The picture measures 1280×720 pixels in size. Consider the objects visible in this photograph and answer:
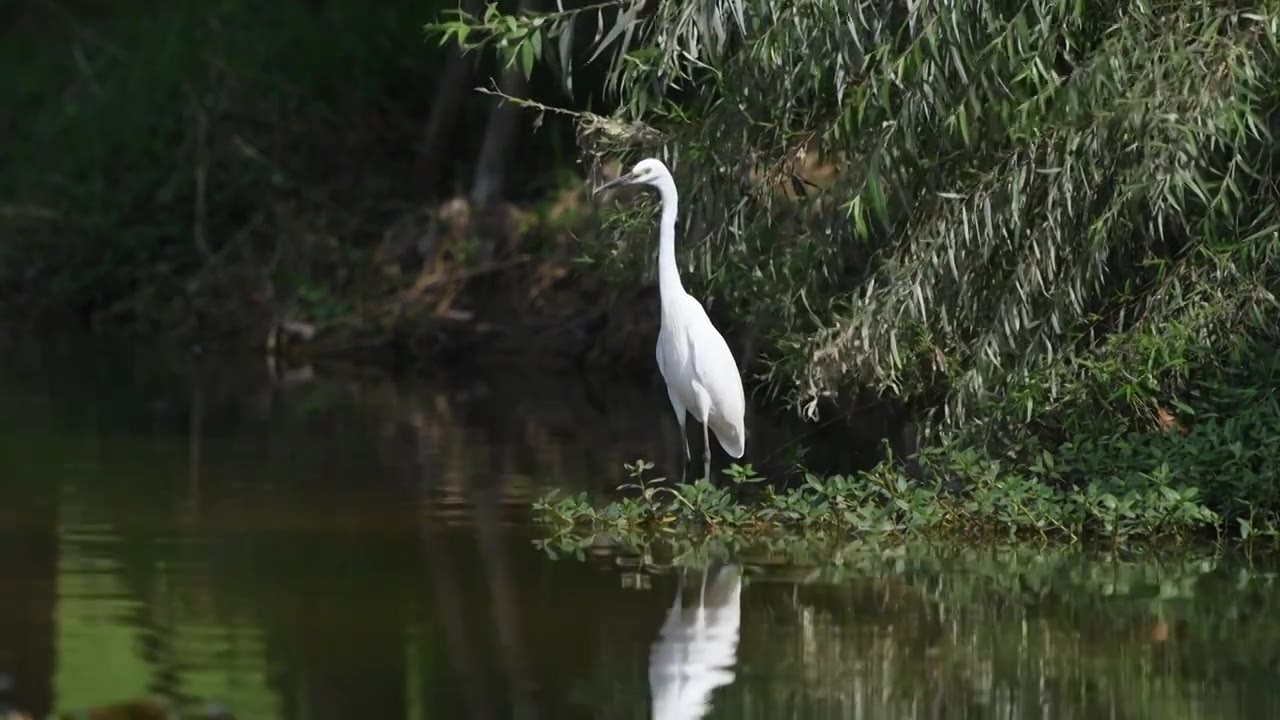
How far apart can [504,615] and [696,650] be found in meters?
0.84

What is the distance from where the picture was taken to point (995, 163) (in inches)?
345

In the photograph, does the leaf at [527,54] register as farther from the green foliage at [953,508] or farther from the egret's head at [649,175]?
the green foliage at [953,508]

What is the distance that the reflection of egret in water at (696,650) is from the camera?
5922 millimetres

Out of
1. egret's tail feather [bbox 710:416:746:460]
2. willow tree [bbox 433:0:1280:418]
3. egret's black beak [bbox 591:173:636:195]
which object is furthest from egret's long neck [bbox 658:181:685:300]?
egret's tail feather [bbox 710:416:746:460]

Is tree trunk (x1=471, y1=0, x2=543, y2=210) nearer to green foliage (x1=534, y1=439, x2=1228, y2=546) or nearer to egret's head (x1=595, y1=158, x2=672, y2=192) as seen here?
egret's head (x1=595, y1=158, x2=672, y2=192)

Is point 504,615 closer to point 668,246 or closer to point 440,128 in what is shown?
point 668,246

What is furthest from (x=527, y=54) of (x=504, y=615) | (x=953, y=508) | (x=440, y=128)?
(x=440, y=128)

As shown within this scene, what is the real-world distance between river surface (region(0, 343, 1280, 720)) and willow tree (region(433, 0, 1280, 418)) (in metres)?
0.92

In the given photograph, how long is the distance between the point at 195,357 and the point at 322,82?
3662 mm

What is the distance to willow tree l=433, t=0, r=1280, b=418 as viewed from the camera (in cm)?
816

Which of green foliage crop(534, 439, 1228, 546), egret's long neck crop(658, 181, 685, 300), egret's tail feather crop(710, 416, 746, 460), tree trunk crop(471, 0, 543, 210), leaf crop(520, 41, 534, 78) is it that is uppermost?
tree trunk crop(471, 0, 543, 210)

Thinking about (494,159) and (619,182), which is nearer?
(619,182)

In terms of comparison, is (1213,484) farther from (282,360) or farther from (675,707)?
(282,360)

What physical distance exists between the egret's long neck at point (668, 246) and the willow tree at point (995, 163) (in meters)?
0.29
